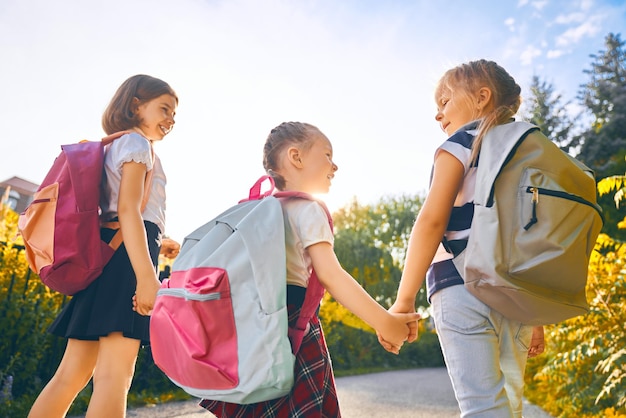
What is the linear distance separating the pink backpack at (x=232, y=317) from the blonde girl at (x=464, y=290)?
0.48 m

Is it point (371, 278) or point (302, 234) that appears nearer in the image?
point (302, 234)

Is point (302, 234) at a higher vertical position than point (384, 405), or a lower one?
higher

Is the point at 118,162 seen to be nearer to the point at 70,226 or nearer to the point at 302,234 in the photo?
the point at 70,226

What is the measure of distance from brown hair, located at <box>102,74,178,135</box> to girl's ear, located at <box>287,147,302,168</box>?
860 mm

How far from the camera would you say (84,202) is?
199 cm

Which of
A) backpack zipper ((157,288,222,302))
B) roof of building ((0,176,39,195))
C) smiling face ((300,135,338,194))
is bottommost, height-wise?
backpack zipper ((157,288,222,302))

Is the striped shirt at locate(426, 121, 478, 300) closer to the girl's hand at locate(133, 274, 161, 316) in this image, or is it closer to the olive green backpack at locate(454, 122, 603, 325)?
the olive green backpack at locate(454, 122, 603, 325)

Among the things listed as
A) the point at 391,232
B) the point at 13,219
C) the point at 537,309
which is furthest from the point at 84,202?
the point at 391,232

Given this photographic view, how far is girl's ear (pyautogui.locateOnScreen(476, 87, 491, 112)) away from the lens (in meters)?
1.90

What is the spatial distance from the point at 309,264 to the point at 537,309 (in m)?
0.74

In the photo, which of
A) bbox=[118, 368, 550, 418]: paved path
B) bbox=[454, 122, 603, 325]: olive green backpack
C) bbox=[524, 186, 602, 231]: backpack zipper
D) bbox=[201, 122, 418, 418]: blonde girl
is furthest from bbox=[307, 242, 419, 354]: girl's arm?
bbox=[118, 368, 550, 418]: paved path

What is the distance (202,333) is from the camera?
1432mm

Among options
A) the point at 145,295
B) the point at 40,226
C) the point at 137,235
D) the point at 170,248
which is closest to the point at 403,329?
the point at 145,295

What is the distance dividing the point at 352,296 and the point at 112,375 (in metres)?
1.02
